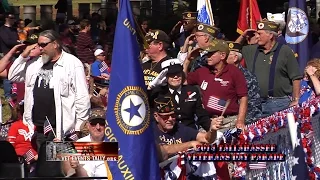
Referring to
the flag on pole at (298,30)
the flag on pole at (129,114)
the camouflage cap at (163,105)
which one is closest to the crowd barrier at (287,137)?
the camouflage cap at (163,105)

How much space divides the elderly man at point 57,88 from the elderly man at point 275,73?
2.29 meters

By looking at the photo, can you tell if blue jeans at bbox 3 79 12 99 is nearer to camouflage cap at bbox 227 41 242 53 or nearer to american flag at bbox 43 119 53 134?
camouflage cap at bbox 227 41 242 53

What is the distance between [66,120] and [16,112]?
9.27 ft

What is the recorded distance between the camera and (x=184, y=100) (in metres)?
11.2

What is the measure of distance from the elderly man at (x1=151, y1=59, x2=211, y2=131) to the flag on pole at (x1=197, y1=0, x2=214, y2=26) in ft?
13.1

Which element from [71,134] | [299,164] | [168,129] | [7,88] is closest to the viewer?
[299,164]

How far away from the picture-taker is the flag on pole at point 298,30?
14320mm

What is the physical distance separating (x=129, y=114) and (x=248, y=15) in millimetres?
7360

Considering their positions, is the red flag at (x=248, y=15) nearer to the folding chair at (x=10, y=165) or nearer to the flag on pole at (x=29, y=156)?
the flag on pole at (x=29, y=156)

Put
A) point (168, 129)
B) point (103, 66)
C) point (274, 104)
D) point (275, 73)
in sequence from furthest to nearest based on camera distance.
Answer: point (103, 66)
point (275, 73)
point (274, 104)
point (168, 129)

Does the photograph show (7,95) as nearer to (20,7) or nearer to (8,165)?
(8,165)

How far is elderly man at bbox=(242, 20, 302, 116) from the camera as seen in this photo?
12188mm

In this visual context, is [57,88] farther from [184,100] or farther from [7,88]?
[7,88]

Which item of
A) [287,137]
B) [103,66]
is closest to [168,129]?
[287,137]
